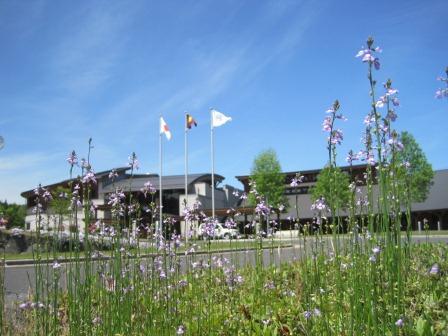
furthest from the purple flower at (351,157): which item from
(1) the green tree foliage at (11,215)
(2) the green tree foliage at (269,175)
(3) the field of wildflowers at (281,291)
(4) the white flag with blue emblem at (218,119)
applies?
(2) the green tree foliage at (269,175)

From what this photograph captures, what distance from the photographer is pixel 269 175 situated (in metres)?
44.2

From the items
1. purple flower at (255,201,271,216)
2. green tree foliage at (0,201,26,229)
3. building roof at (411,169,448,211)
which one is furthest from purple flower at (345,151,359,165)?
building roof at (411,169,448,211)

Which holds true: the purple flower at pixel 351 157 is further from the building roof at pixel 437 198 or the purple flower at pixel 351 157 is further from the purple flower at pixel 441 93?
the building roof at pixel 437 198

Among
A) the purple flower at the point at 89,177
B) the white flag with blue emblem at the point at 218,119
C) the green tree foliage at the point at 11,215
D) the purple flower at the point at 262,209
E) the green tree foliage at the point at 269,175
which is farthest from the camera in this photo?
the green tree foliage at the point at 269,175

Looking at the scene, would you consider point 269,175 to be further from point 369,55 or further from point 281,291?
point 369,55

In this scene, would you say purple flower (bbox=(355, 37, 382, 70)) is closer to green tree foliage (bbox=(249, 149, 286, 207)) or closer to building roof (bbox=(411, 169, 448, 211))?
green tree foliage (bbox=(249, 149, 286, 207))

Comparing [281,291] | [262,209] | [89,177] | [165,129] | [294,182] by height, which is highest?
[165,129]

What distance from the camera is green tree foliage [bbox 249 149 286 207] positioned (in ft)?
142

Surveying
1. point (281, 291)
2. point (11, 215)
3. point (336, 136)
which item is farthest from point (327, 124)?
point (11, 215)

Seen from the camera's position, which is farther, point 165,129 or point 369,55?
point 165,129

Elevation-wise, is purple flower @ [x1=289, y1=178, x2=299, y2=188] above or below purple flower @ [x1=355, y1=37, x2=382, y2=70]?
below

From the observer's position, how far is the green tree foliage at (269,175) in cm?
4338

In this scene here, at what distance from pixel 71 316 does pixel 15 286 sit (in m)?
6.00

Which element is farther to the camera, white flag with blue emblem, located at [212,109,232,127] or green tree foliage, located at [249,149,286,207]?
green tree foliage, located at [249,149,286,207]
